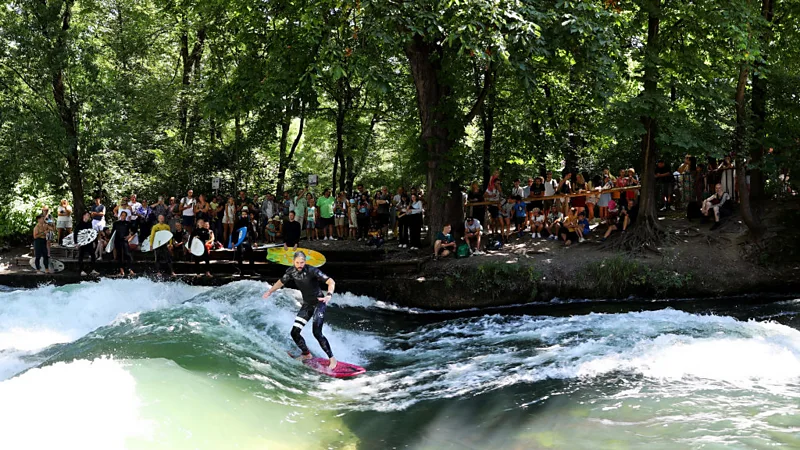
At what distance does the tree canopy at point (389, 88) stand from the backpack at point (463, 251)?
151cm

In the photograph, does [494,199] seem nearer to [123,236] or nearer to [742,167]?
[742,167]

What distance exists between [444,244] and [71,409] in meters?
11.7

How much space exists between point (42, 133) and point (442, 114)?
46.5 ft

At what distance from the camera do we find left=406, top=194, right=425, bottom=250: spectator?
18.8 m

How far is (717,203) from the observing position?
56.1 feet

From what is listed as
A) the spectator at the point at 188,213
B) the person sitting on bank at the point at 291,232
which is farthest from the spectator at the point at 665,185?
the spectator at the point at 188,213

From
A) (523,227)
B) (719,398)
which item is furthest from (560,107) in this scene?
(719,398)

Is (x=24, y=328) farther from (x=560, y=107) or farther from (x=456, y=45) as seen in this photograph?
(x=560, y=107)

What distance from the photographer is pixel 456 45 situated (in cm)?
1689

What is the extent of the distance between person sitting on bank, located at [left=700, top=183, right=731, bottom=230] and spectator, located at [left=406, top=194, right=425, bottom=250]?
298 inches

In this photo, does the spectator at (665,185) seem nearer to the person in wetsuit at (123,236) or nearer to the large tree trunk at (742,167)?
the large tree trunk at (742,167)

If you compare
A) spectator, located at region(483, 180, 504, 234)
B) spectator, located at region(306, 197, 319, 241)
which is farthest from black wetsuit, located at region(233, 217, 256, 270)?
spectator, located at region(483, 180, 504, 234)

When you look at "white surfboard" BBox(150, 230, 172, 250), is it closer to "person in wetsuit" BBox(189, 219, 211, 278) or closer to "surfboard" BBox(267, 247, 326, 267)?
"person in wetsuit" BBox(189, 219, 211, 278)

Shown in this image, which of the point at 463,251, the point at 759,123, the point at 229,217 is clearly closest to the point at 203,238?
the point at 229,217
